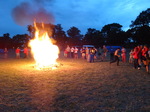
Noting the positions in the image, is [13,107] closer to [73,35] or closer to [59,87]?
[59,87]

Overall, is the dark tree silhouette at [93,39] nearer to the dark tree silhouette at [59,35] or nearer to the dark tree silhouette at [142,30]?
the dark tree silhouette at [59,35]

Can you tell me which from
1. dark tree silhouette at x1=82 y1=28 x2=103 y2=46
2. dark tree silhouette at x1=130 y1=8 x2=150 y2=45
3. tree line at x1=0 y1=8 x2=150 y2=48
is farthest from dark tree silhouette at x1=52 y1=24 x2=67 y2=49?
dark tree silhouette at x1=130 y1=8 x2=150 y2=45

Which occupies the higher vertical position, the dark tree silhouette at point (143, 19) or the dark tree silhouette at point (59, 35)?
the dark tree silhouette at point (143, 19)

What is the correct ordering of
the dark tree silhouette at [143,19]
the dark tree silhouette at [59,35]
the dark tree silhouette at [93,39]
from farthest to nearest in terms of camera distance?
the dark tree silhouette at [93,39] → the dark tree silhouette at [59,35] → the dark tree silhouette at [143,19]

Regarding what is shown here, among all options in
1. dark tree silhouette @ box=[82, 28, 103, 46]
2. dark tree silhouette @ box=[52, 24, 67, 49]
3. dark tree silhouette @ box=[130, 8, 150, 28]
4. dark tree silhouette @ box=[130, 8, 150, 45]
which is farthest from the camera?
dark tree silhouette @ box=[82, 28, 103, 46]

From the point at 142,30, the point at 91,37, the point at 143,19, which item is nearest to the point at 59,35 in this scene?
the point at 91,37

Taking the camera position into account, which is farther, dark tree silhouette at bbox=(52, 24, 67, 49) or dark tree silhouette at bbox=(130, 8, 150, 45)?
dark tree silhouette at bbox=(52, 24, 67, 49)

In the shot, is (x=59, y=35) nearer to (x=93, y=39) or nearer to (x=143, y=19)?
(x=93, y=39)

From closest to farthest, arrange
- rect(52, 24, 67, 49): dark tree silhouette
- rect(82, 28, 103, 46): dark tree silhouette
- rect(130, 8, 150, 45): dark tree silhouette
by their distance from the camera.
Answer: rect(130, 8, 150, 45): dark tree silhouette < rect(52, 24, 67, 49): dark tree silhouette < rect(82, 28, 103, 46): dark tree silhouette

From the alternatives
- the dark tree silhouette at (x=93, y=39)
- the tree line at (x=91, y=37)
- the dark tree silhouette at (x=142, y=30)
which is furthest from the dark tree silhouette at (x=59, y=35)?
the dark tree silhouette at (x=142, y=30)

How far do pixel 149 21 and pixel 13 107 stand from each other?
2392 inches

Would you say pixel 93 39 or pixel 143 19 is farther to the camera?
pixel 93 39

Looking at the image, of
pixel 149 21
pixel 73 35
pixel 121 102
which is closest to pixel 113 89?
pixel 121 102

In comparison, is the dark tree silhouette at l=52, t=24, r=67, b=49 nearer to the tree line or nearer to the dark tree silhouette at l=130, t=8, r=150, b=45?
the tree line
